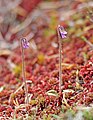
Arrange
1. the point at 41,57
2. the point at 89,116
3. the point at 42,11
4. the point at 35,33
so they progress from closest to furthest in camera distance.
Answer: the point at 89,116
the point at 41,57
the point at 35,33
the point at 42,11

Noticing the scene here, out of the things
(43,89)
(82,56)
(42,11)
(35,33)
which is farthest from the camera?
(42,11)

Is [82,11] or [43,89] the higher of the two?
[82,11]

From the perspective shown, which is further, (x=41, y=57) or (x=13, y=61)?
(x=13, y=61)

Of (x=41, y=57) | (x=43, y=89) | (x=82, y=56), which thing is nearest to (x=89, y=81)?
(x=43, y=89)

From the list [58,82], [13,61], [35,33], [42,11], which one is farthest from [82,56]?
[42,11]

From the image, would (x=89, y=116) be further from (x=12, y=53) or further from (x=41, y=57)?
(x=12, y=53)

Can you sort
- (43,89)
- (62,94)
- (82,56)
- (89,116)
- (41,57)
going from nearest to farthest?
(89,116), (62,94), (43,89), (82,56), (41,57)

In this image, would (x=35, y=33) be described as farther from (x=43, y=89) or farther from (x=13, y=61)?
(x=43, y=89)

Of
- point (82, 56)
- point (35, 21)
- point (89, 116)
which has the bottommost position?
point (89, 116)

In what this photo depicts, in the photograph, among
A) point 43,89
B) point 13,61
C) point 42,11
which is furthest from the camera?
point 42,11
